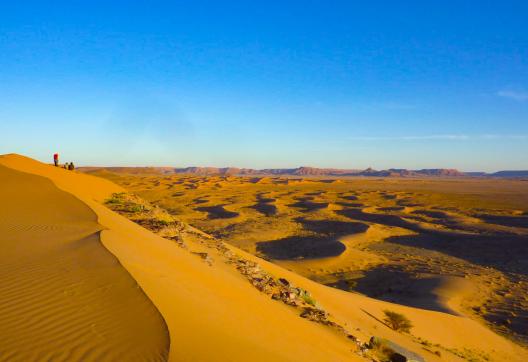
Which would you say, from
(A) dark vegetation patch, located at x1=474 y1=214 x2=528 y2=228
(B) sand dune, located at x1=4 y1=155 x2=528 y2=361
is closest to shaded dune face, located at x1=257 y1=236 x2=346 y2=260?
(B) sand dune, located at x1=4 y1=155 x2=528 y2=361

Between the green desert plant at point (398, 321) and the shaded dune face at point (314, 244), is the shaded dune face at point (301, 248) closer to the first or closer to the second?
the shaded dune face at point (314, 244)

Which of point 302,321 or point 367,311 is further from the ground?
point 302,321

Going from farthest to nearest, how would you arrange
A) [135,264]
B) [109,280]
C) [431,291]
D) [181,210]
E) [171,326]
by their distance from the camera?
1. [181,210]
2. [431,291]
3. [135,264]
4. [109,280]
5. [171,326]

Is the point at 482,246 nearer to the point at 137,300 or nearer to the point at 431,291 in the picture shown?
the point at 431,291

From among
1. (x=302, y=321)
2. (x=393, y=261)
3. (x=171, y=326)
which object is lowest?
(x=393, y=261)

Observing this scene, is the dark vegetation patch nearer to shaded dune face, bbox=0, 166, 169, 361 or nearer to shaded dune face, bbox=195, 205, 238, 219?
shaded dune face, bbox=195, 205, 238, 219

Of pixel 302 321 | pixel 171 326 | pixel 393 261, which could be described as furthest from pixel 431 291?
pixel 171 326

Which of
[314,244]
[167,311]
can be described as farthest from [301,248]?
[167,311]
